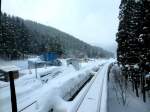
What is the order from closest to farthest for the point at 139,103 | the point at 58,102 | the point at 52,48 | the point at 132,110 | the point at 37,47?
the point at 58,102 < the point at 132,110 < the point at 139,103 < the point at 52,48 < the point at 37,47

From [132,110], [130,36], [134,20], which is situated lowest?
[132,110]

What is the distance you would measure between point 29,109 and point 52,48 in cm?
6823

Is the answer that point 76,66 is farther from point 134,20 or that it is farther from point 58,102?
point 58,102

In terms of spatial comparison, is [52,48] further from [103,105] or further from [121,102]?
[103,105]

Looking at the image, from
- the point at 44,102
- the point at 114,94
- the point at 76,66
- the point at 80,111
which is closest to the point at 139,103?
the point at 114,94

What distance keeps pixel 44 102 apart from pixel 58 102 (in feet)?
4.81

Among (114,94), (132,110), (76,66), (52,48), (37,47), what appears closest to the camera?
(132,110)

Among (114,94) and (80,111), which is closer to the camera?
(80,111)

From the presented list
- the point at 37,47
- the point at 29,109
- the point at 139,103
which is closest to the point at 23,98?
the point at 29,109

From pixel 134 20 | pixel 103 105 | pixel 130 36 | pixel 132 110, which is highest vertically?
pixel 134 20

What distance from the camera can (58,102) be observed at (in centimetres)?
1780

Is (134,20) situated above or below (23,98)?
above

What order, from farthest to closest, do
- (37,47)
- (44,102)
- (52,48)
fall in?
(37,47) < (52,48) < (44,102)

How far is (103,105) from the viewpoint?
19.9m
